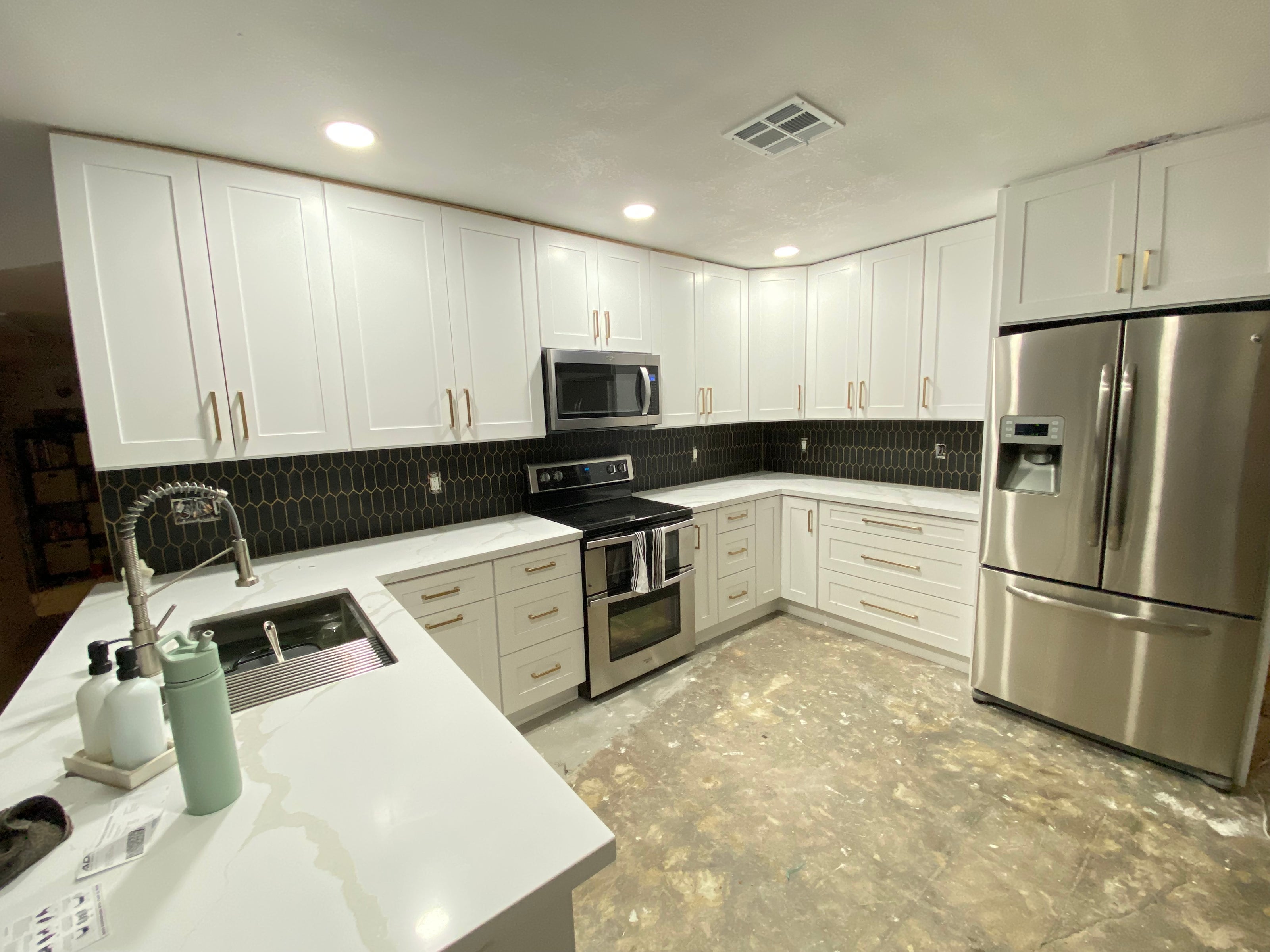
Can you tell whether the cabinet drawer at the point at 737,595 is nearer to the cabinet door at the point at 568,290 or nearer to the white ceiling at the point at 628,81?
the cabinet door at the point at 568,290

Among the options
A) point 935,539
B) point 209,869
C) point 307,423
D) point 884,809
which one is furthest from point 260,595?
point 935,539

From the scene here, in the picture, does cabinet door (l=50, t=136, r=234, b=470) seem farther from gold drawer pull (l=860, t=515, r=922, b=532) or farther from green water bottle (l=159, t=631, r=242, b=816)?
gold drawer pull (l=860, t=515, r=922, b=532)

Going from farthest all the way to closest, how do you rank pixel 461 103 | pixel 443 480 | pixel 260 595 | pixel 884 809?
pixel 443 480 → pixel 884 809 → pixel 260 595 → pixel 461 103

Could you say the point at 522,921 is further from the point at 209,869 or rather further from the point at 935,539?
the point at 935,539

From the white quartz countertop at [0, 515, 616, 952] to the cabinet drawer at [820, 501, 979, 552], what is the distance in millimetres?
2543

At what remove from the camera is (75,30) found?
3.83 ft

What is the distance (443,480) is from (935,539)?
8.62 ft

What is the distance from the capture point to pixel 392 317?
2160 millimetres

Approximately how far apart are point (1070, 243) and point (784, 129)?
1.36 metres

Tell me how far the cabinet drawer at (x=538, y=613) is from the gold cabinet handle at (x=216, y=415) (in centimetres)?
120

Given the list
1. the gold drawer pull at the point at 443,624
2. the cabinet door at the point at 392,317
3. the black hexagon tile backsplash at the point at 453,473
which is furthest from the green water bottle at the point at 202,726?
the black hexagon tile backsplash at the point at 453,473

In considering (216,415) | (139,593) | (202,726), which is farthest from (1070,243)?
(216,415)

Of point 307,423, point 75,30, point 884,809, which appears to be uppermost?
point 75,30

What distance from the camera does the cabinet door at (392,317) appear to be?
2.05 m
